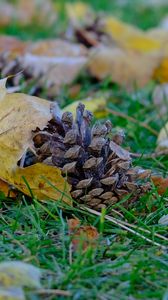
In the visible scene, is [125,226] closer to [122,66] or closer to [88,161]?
[88,161]

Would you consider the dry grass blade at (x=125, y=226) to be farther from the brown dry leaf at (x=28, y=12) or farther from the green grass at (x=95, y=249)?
the brown dry leaf at (x=28, y=12)

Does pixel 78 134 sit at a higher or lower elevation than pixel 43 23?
A: higher

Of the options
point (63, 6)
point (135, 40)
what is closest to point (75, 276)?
point (135, 40)

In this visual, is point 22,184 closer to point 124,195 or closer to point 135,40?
point 124,195

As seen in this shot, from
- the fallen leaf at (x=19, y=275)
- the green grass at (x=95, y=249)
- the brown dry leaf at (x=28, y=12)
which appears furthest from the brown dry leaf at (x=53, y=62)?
the fallen leaf at (x=19, y=275)

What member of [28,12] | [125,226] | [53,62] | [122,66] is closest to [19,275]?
[125,226]

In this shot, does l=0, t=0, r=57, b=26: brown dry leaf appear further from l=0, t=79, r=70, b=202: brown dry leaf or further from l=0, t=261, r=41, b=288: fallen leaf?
l=0, t=261, r=41, b=288: fallen leaf

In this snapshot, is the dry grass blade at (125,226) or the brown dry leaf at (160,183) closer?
the dry grass blade at (125,226)
